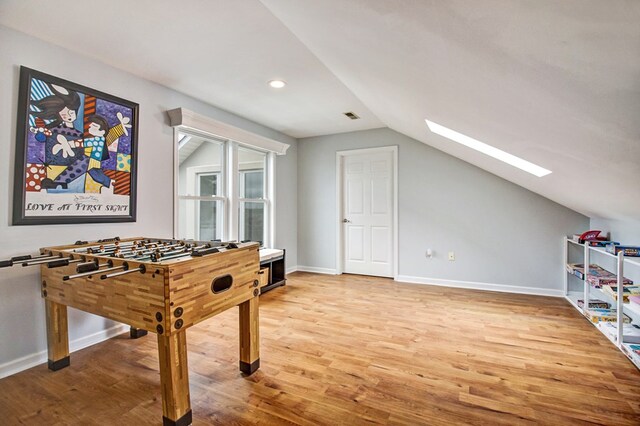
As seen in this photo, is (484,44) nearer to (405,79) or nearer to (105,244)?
(405,79)

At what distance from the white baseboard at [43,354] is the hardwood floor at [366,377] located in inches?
2.6

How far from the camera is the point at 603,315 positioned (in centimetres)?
261

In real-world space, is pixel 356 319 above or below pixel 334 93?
below

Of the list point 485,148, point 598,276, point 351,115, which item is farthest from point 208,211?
point 598,276

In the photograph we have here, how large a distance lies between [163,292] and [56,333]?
1.28 meters

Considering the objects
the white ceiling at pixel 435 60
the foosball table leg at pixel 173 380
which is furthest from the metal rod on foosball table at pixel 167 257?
the white ceiling at pixel 435 60

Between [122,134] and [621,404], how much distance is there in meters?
3.96

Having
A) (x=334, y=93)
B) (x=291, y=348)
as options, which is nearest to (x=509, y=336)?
(x=291, y=348)

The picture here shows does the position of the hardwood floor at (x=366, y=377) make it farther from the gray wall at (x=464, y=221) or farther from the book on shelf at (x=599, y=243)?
the gray wall at (x=464, y=221)

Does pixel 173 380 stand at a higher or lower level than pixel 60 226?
lower

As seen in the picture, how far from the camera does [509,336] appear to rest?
256cm

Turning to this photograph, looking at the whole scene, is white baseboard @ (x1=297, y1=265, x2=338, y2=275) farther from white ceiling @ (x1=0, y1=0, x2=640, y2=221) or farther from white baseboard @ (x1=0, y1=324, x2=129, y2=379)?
white baseboard @ (x1=0, y1=324, x2=129, y2=379)

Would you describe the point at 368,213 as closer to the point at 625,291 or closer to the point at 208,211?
the point at 208,211

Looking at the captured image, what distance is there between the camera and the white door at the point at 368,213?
4.63m
